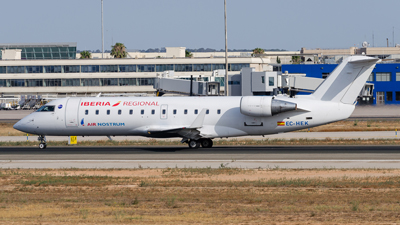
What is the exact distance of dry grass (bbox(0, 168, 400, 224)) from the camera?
1468 cm

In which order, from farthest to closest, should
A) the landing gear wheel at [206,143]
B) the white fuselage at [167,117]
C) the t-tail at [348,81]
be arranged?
the landing gear wheel at [206,143] → the white fuselage at [167,117] → the t-tail at [348,81]

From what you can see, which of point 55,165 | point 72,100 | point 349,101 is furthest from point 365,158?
point 72,100

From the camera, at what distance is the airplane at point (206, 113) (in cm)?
3262

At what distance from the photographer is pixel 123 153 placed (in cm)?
3188

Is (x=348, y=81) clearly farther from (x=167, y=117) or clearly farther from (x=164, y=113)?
(x=164, y=113)

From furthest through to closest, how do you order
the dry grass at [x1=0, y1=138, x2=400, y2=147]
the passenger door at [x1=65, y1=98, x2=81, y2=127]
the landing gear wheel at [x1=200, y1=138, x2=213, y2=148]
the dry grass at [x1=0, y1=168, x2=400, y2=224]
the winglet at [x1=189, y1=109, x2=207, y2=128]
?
the dry grass at [x1=0, y1=138, x2=400, y2=147], the passenger door at [x1=65, y1=98, x2=81, y2=127], the landing gear wheel at [x1=200, y1=138, x2=213, y2=148], the winglet at [x1=189, y1=109, x2=207, y2=128], the dry grass at [x1=0, y1=168, x2=400, y2=224]

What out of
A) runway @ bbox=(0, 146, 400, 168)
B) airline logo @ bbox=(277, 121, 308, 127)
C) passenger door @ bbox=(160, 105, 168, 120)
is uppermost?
passenger door @ bbox=(160, 105, 168, 120)

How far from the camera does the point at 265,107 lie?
3266 centimetres

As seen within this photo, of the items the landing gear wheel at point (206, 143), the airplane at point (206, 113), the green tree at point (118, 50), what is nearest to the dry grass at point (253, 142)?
the landing gear wheel at point (206, 143)

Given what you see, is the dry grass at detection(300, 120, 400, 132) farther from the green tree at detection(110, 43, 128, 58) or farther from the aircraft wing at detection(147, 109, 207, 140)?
the green tree at detection(110, 43, 128, 58)

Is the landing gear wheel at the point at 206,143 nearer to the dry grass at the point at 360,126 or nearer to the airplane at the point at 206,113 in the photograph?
the airplane at the point at 206,113

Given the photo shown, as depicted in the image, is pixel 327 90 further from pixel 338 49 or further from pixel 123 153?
pixel 338 49

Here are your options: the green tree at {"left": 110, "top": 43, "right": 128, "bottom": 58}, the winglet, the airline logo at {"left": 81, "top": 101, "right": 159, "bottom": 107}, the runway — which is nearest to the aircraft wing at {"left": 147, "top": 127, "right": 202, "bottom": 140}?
the winglet

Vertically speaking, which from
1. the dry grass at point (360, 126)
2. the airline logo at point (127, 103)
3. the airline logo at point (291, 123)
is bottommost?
the dry grass at point (360, 126)
